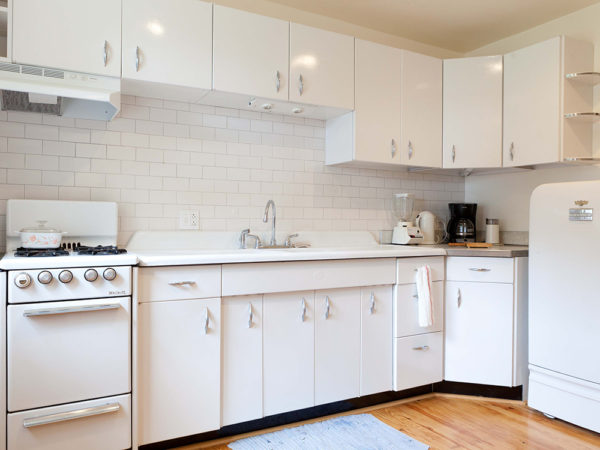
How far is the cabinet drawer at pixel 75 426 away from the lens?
1811 mm

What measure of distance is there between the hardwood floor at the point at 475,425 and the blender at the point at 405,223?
3.54 feet

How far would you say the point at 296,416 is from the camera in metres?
2.54

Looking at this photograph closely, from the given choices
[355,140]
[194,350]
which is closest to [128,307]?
[194,350]

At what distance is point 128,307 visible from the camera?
1988 millimetres

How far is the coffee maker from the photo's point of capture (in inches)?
140

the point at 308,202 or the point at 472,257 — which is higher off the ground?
the point at 308,202

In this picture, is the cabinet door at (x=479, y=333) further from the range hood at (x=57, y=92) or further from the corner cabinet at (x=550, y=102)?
the range hood at (x=57, y=92)

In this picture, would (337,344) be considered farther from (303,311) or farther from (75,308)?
(75,308)

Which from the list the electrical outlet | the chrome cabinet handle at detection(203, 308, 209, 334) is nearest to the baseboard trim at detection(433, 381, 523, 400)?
the chrome cabinet handle at detection(203, 308, 209, 334)

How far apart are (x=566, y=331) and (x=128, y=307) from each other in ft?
7.54

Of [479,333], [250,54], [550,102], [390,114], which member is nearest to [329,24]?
[390,114]

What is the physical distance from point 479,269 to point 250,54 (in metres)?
1.91

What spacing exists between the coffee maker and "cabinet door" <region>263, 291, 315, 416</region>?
1627 mm

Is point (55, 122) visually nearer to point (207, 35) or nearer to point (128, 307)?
point (207, 35)
